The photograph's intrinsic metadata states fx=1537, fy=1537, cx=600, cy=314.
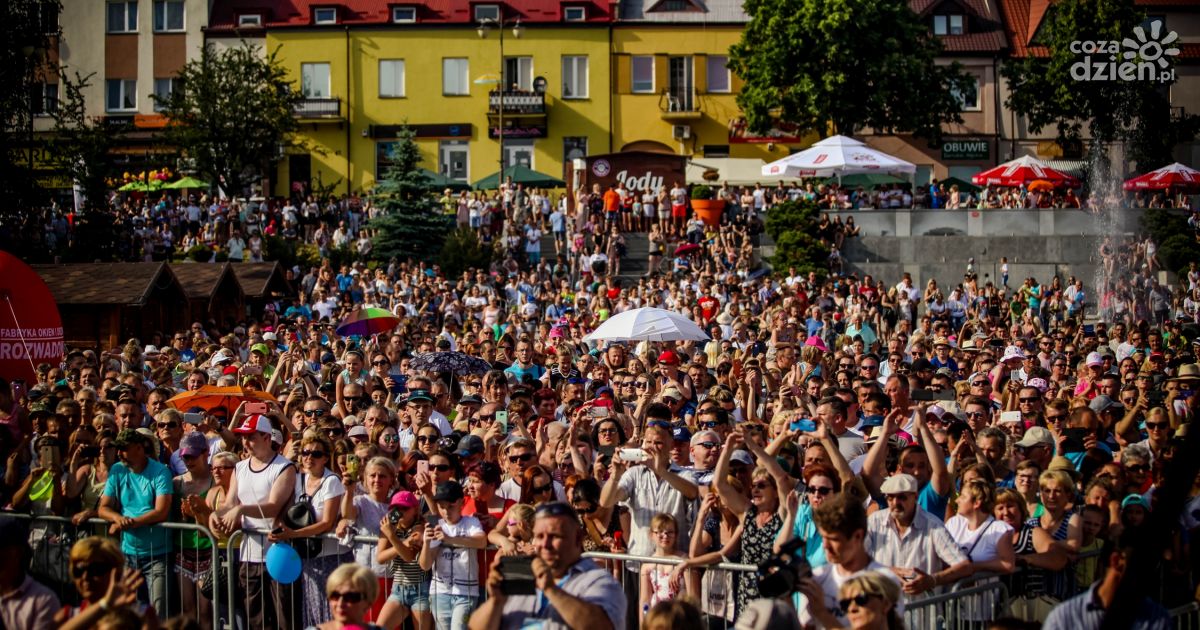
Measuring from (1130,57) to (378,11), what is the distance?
1033 inches

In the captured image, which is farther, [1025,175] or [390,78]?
[390,78]

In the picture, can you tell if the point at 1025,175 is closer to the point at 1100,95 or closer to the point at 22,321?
the point at 1100,95

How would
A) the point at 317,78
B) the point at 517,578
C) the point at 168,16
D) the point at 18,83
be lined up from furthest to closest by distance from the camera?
the point at 168,16 < the point at 317,78 < the point at 18,83 < the point at 517,578

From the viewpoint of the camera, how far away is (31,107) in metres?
34.5

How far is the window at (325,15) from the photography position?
181 ft

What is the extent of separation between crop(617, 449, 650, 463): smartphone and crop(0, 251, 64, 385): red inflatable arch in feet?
30.6

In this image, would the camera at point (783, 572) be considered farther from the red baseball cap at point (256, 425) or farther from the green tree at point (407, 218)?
the green tree at point (407, 218)

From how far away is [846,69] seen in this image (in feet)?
158

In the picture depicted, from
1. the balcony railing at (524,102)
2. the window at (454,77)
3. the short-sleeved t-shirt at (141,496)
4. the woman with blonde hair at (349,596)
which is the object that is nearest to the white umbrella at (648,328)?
the short-sleeved t-shirt at (141,496)

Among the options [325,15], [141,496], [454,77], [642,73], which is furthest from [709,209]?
[141,496]

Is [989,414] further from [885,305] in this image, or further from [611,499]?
[885,305]

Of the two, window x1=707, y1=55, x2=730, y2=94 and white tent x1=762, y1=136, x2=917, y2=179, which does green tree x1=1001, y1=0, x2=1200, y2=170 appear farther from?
white tent x1=762, y1=136, x2=917, y2=179

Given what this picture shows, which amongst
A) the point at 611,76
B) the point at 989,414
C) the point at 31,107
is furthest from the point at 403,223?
the point at 989,414

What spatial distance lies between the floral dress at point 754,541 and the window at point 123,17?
5144cm
